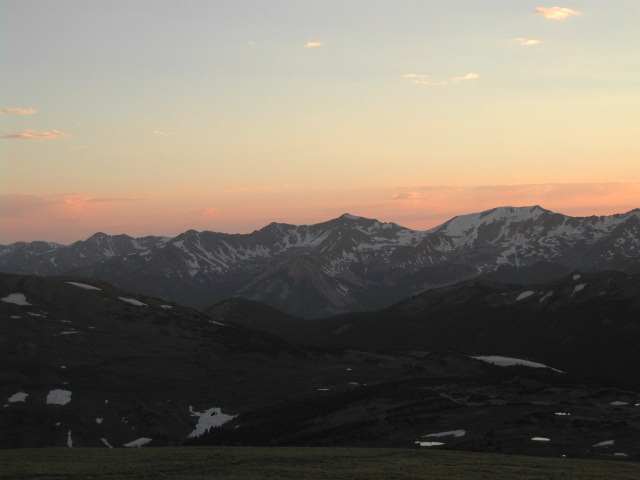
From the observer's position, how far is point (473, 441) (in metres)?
90.2

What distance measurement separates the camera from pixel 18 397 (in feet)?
559

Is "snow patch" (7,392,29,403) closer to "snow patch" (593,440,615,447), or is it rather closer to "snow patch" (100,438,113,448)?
"snow patch" (100,438,113,448)

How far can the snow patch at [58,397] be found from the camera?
169 metres

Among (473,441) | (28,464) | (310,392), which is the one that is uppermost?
(28,464)

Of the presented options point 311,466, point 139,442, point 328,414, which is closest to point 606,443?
point 311,466

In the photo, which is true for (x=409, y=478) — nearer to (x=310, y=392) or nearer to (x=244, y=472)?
(x=244, y=472)

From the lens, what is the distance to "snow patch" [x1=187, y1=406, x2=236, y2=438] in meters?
159

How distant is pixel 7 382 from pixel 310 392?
233 feet

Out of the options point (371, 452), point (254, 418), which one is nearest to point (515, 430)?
point (371, 452)

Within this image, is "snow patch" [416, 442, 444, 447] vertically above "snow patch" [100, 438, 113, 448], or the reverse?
"snow patch" [416, 442, 444, 447]

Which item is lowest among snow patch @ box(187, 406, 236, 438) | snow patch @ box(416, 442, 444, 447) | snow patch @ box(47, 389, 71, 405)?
snow patch @ box(187, 406, 236, 438)

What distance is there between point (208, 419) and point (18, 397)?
41812 mm

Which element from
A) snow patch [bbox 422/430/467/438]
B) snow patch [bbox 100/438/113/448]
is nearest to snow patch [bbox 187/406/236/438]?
snow patch [bbox 100/438/113/448]

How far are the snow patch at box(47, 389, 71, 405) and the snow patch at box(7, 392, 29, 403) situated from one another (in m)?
4.99
